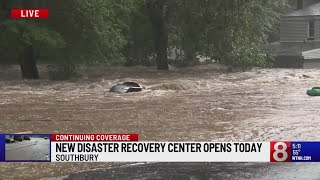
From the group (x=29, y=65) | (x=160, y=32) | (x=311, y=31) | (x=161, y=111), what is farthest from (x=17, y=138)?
(x=311, y=31)

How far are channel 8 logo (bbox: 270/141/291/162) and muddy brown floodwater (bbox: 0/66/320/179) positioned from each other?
381cm

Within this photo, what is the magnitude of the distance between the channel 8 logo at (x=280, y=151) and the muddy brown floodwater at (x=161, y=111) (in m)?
3.81

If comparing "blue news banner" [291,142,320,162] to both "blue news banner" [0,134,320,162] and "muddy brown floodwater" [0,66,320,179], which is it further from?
"muddy brown floodwater" [0,66,320,179]

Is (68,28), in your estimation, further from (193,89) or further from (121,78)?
(193,89)

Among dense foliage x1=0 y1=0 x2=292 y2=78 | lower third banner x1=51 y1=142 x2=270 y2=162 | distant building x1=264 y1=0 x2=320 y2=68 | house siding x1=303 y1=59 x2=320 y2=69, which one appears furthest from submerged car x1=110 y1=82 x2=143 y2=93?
distant building x1=264 y1=0 x2=320 y2=68

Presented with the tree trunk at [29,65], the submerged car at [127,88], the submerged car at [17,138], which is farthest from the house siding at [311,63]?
the submerged car at [17,138]

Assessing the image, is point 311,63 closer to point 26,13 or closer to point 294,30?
point 294,30

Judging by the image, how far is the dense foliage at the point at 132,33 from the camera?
26719mm

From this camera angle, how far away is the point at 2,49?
28156mm

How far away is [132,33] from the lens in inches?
1516

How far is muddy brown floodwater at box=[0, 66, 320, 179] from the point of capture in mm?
12320

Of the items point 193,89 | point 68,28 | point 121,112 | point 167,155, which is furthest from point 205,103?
point 167,155

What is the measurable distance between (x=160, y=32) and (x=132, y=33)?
2.12 meters

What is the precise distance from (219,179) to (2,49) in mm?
23125
